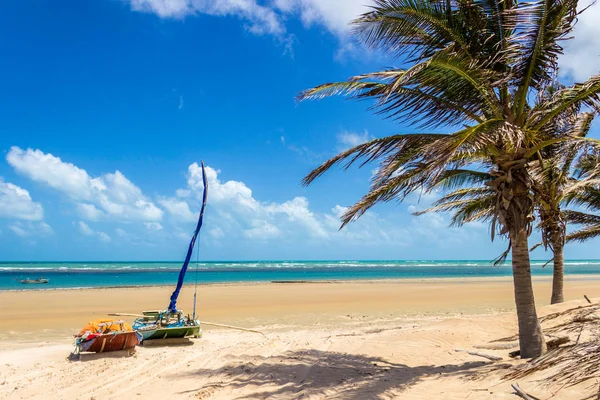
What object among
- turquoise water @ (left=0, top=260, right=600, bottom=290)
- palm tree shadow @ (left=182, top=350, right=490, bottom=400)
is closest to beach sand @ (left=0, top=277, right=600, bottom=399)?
palm tree shadow @ (left=182, top=350, right=490, bottom=400)

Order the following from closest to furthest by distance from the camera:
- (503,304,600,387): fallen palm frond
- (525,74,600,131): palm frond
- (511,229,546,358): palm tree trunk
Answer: (503,304,600,387): fallen palm frond < (525,74,600,131): palm frond < (511,229,546,358): palm tree trunk

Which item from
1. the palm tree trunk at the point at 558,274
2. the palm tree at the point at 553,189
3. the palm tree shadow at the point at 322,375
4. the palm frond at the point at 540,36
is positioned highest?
the palm frond at the point at 540,36

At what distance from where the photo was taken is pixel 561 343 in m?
6.60

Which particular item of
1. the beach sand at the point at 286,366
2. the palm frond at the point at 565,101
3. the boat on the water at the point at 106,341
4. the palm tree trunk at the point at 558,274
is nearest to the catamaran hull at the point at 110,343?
the boat on the water at the point at 106,341

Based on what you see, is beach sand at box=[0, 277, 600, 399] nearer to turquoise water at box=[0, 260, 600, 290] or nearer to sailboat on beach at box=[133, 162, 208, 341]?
sailboat on beach at box=[133, 162, 208, 341]

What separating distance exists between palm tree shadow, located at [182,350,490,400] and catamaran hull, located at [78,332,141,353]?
2.72m

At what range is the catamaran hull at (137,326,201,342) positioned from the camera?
1099 cm

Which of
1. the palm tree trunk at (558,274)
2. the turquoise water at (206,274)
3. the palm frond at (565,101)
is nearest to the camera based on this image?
the palm frond at (565,101)

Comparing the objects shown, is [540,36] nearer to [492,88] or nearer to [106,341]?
[492,88]

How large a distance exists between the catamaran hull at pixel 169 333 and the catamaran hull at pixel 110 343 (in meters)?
0.89

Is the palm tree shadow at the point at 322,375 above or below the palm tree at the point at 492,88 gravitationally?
below

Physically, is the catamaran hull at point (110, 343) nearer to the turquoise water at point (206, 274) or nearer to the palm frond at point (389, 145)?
the palm frond at point (389, 145)

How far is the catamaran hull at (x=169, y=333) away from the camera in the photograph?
11.0 m

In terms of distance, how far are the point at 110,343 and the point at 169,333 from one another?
1.52 m
